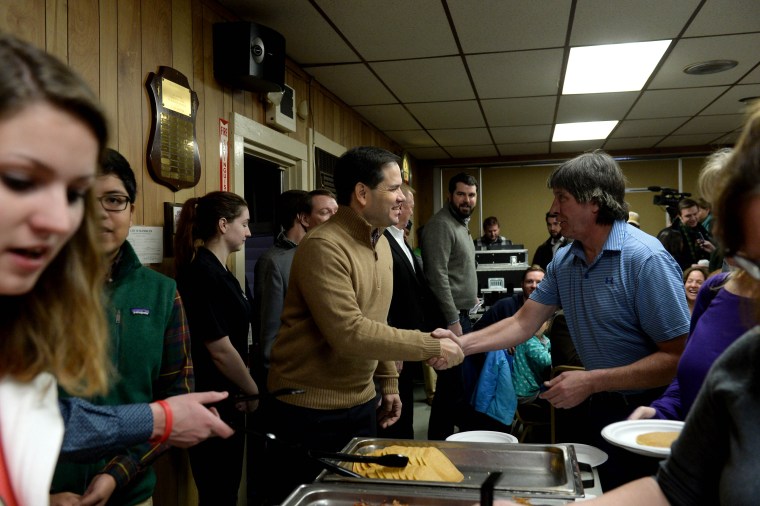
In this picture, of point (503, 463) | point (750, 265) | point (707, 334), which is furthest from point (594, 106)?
point (750, 265)

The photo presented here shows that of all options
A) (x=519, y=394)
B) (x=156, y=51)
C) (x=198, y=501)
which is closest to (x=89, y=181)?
(x=156, y=51)

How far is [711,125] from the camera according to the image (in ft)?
21.1

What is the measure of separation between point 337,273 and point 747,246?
49.5 inches

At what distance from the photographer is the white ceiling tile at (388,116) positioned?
17.3 feet

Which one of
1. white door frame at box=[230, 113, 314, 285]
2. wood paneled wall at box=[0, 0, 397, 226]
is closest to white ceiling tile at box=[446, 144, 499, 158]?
white door frame at box=[230, 113, 314, 285]

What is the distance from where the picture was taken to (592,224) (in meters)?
1.97

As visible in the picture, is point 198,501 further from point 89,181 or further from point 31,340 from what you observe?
point 89,181

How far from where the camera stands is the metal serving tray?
1348 millimetres

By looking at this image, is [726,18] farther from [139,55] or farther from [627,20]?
[139,55]

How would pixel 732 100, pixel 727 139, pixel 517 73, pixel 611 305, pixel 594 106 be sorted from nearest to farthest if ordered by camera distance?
pixel 611 305
pixel 517 73
pixel 732 100
pixel 594 106
pixel 727 139

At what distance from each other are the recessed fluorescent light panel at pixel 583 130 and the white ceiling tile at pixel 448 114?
39.4 inches

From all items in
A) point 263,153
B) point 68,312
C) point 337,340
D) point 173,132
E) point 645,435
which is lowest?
point 645,435

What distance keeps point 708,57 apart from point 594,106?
140 centimetres

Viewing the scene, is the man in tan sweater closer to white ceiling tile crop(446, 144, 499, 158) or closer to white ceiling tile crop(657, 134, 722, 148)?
white ceiling tile crop(446, 144, 499, 158)
